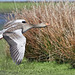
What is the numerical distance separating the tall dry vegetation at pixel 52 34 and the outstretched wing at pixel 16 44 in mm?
1559

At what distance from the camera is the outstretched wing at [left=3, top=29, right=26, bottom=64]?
645 cm

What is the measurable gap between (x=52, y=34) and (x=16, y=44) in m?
2.13

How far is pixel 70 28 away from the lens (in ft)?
28.5

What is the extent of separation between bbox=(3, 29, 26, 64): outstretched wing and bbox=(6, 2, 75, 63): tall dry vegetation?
1.56 m

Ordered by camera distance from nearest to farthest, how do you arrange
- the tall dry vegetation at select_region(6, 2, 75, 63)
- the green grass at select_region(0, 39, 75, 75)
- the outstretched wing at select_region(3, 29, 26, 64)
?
the outstretched wing at select_region(3, 29, 26, 64)
the green grass at select_region(0, 39, 75, 75)
the tall dry vegetation at select_region(6, 2, 75, 63)

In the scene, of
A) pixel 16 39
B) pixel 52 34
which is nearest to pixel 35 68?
pixel 52 34

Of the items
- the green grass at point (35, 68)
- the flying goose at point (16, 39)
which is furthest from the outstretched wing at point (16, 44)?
the green grass at point (35, 68)

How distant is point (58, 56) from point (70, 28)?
0.94 m

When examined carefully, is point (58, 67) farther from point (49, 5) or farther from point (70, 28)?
point (49, 5)

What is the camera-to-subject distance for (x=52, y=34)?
888 centimetres

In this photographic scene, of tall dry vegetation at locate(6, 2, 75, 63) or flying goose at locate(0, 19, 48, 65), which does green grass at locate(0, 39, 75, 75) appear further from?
flying goose at locate(0, 19, 48, 65)

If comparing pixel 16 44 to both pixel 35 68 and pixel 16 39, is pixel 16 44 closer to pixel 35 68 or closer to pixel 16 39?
pixel 16 39

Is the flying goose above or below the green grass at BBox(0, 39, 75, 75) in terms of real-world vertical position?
above

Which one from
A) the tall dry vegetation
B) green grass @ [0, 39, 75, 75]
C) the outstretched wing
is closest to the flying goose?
the outstretched wing
